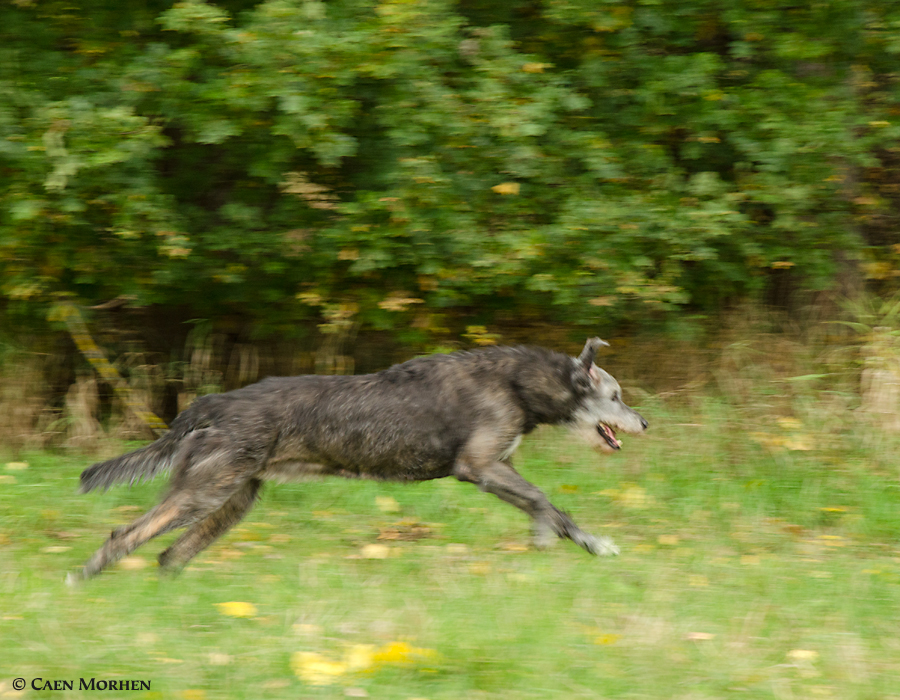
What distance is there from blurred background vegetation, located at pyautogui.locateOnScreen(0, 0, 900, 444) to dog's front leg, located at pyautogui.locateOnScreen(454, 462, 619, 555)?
3061 millimetres

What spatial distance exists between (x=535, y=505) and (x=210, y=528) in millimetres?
2290

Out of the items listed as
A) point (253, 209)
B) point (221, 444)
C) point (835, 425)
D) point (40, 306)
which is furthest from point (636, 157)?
point (40, 306)

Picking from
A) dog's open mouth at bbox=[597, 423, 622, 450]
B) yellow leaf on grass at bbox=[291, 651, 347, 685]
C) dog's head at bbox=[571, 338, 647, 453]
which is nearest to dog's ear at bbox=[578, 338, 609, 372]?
dog's head at bbox=[571, 338, 647, 453]

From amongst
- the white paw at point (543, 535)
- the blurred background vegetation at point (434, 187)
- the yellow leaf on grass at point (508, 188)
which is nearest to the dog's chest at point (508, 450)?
the white paw at point (543, 535)

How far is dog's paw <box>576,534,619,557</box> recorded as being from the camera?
697 cm

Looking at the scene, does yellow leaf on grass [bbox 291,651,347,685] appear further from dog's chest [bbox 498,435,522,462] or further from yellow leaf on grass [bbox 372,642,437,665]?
dog's chest [bbox 498,435,522,462]

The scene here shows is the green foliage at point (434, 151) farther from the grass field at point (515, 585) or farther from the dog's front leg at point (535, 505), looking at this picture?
the dog's front leg at point (535, 505)

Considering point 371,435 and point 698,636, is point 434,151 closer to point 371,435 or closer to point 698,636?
point 371,435

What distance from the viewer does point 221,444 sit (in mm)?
6461

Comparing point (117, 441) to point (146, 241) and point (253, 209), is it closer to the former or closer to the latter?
point (146, 241)

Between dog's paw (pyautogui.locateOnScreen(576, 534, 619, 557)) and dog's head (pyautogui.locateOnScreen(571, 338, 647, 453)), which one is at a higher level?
dog's head (pyautogui.locateOnScreen(571, 338, 647, 453))

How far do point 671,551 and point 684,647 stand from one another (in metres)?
2.33

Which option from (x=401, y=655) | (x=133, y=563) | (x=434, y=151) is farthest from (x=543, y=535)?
(x=434, y=151)

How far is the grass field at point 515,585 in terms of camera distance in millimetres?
4531
